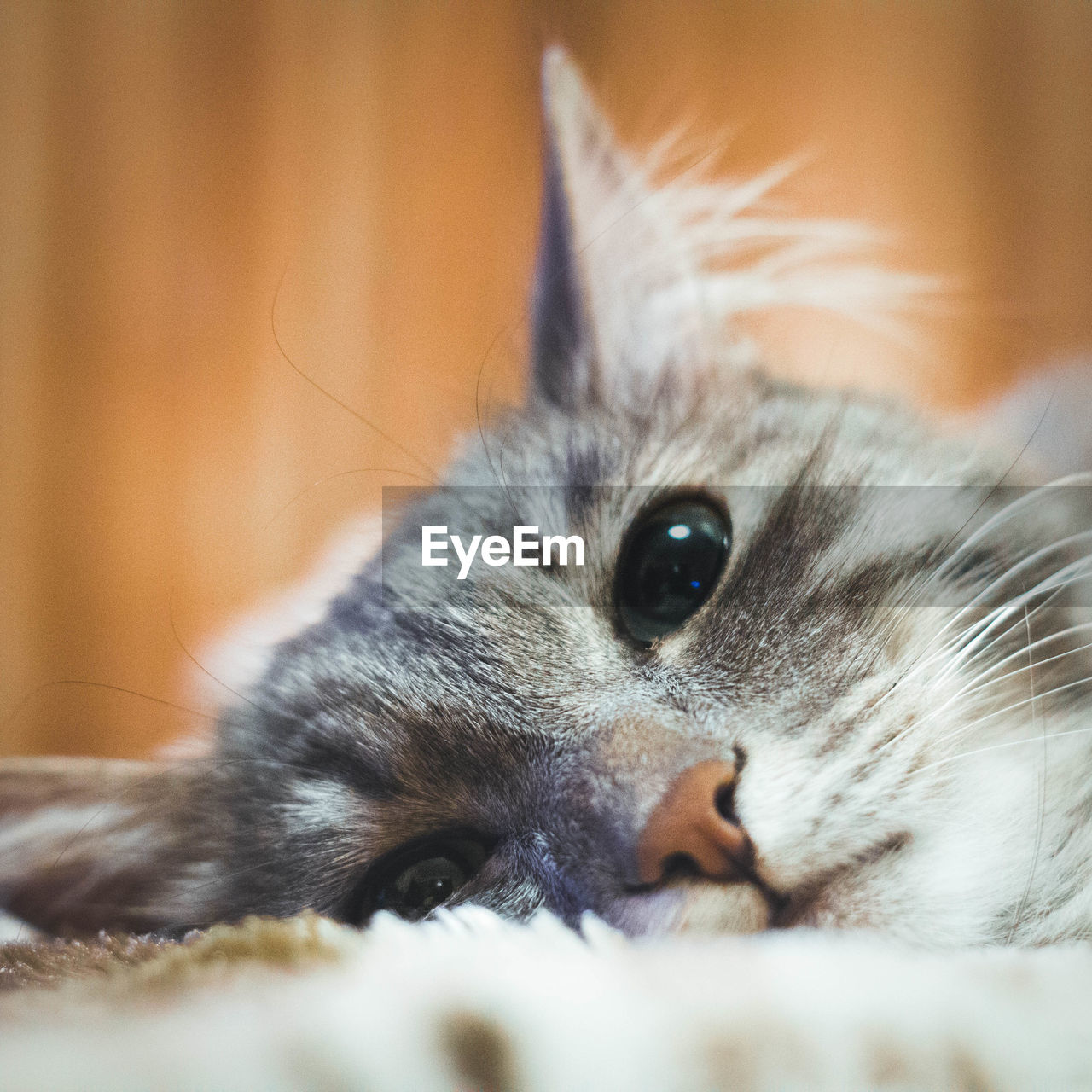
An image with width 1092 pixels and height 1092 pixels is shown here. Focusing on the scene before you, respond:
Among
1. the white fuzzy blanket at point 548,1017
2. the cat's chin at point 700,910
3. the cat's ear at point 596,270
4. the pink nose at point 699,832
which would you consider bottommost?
the white fuzzy blanket at point 548,1017

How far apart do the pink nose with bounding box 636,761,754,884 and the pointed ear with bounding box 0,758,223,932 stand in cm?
42

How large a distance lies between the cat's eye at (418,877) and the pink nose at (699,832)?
0.18 m

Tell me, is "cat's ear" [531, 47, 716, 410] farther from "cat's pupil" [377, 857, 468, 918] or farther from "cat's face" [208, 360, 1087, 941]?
"cat's pupil" [377, 857, 468, 918]

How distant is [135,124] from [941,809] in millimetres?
1045

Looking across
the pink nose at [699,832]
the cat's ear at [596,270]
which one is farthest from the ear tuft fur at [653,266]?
the pink nose at [699,832]

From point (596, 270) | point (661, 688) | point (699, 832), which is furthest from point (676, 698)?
point (596, 270)

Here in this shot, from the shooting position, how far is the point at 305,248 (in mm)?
928

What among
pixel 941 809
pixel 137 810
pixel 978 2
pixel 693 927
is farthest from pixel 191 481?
pixel 978 2

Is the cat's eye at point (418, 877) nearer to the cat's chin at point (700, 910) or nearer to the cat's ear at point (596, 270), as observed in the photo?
the cat's chin at point (700, 910)

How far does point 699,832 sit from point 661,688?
131 millimetres

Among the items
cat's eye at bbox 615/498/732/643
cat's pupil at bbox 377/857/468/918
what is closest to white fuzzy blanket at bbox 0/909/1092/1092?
cat's pupil at bbox 377/857/468/918

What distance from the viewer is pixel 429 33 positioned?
3.09 ft

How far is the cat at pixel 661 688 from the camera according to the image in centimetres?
68

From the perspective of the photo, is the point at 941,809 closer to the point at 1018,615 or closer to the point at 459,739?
the point at 1018,615
